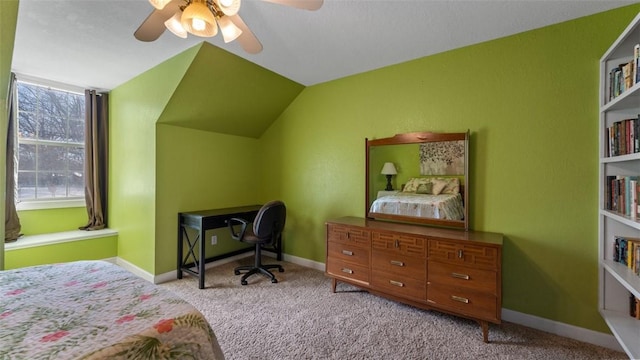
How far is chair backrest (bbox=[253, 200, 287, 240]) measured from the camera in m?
2.90

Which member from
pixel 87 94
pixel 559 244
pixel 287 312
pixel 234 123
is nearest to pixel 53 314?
pixel 287 312

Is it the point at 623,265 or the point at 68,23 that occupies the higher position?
the point at 68,23

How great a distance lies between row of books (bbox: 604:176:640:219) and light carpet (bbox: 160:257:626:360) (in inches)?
39.9

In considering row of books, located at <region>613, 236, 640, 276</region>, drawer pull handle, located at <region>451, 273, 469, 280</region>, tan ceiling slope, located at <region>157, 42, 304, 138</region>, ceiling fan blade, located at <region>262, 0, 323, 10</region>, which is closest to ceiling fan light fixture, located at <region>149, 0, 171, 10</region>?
ceiling fan blade, located at <region>262, 0, 323, 10</region>

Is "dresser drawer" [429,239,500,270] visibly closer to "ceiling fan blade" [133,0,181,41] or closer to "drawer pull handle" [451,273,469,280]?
"drawer pull handle" [451,273,469,280]

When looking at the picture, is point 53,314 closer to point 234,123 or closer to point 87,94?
point 234,123

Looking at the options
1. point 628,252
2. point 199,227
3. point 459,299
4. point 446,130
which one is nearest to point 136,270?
point 199,227

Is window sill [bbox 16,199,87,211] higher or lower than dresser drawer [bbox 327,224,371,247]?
higher

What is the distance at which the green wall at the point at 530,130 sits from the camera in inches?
76.3

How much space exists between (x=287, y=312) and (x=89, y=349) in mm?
1647

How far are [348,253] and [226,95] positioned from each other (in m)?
2.26

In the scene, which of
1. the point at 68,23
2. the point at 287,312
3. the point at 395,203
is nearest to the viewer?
the point at 68,23

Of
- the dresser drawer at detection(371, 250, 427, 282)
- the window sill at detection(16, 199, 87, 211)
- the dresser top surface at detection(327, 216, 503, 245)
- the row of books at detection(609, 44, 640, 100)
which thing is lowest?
the dresser drawer at detection(371, 250, 427, 282)

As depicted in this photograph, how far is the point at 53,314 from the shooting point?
111 centimetres
